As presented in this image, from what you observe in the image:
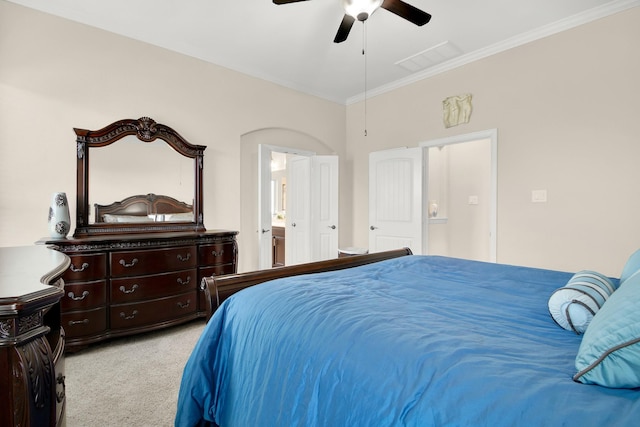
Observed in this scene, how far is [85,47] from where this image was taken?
2.92 metres

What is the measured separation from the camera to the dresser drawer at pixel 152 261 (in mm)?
2652

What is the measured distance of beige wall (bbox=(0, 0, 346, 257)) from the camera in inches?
103

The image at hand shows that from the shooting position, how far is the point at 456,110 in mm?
3814

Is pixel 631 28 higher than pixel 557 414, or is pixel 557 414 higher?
pixel 631 28

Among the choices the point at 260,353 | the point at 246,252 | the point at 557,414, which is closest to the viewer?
the point at 557,414

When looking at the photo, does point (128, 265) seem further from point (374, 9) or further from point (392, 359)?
point (374, 9)

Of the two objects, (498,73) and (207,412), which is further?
(498,73)

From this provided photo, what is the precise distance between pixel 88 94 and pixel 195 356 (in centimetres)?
284

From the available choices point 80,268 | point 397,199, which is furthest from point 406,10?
point 80,268

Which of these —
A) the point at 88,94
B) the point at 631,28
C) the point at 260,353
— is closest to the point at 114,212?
the point at 88,94

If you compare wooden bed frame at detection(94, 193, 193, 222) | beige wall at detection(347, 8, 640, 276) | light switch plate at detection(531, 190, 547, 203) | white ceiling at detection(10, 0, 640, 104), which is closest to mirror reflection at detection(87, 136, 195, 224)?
wooden bed frame at detection(94, 193, 193, 222)

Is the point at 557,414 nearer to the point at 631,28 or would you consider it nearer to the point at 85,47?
the point at 631,28

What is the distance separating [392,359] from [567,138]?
3275 mm

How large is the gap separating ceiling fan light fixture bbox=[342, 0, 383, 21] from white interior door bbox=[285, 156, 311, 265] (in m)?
2.53
